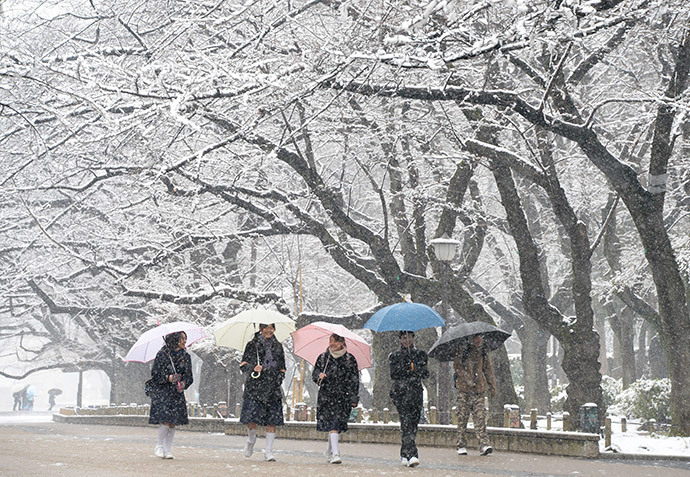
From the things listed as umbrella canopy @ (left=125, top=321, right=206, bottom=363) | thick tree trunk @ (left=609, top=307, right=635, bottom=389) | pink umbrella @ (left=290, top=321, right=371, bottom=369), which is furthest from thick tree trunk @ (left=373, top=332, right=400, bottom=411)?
thick tree trunk @ (left=609, top=307, right=635, bottom=389)

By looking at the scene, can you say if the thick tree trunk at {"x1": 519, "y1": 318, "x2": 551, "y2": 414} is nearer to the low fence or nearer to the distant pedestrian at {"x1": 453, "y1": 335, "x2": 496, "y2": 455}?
the low fence

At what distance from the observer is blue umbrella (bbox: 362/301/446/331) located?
41.0 feet

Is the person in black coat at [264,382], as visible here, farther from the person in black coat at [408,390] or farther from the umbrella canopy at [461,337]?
the umbrella canopy at [461,337]

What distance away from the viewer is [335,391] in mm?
12242

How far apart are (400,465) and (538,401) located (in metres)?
18.0

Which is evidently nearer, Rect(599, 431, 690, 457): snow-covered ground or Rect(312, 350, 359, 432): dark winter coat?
Rect(312, 350, 359, 432): dark winter coat

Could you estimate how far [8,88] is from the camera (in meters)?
16.5

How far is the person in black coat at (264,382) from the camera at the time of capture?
40.3ft

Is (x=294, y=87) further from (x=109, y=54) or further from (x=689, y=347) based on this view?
(x=689, y=347)

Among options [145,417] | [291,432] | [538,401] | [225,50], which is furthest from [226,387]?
[225,50]

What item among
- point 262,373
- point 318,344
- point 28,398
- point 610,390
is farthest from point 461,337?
point 28,398

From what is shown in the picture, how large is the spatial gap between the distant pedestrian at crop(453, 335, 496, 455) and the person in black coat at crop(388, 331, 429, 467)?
1.81 meters

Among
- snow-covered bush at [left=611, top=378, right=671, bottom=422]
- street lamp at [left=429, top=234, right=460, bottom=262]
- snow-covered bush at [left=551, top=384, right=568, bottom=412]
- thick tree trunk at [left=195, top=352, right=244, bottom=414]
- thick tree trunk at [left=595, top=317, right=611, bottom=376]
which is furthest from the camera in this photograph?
thick tree trunk at [left=595, top=317, right=611, bottom=376]

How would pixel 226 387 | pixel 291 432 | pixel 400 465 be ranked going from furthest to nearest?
pixel 226 387 < pixel 291 432 < pixel 400 465
